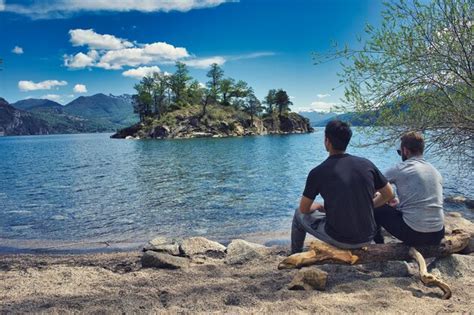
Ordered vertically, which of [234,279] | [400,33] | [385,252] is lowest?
[234,279]

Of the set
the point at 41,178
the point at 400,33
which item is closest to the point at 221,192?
the point at 400,33

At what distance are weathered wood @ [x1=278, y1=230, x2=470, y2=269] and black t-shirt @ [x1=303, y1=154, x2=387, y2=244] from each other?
27cm

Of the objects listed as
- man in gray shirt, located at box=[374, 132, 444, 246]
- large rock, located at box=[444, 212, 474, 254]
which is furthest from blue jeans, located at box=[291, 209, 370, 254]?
large rock, located at box=[444, 212, 474, 254]

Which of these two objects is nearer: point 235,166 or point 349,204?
point 349,204

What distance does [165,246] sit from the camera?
34.2 ft

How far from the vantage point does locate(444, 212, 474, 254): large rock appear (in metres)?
7.34

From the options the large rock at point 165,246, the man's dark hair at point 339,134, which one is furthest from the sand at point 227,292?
the man's dark hair at point 339,134

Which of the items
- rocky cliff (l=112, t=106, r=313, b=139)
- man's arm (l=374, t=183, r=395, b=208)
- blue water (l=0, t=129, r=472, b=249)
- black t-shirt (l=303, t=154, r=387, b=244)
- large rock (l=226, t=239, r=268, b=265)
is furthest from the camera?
rocky cliff (l=112, t=106, r=313, b=139)

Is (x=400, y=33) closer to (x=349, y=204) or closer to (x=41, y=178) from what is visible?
(x=349, y=204)

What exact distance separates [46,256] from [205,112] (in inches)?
4654

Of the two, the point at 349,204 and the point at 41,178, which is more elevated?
the point at 349,204

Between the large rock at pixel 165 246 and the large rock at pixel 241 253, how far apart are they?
1.60 meters

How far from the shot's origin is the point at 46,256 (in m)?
11.2

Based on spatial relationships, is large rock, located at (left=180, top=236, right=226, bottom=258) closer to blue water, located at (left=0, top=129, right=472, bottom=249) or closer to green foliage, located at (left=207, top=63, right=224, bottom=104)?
blue water, located at (left=0, top=129, right=472, bottom=249)
